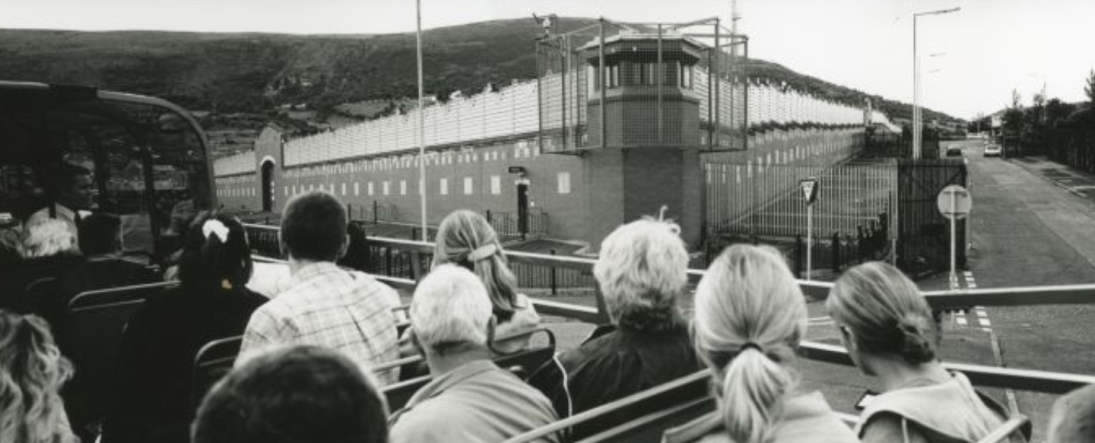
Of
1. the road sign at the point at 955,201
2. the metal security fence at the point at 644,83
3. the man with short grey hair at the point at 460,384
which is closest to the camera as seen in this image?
the man with short grey hair at the point at 460,384

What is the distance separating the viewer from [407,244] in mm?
7586

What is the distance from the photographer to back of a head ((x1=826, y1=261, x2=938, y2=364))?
2814 millimetres

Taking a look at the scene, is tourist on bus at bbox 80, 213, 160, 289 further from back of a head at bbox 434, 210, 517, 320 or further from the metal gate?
the metal gate

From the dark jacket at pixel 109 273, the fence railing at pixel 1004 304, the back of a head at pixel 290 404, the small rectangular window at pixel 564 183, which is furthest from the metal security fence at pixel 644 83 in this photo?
the back of a head at pixel 290 404

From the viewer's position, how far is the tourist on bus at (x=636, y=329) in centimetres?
331

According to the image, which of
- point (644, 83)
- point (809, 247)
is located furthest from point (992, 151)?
point (809, 247)

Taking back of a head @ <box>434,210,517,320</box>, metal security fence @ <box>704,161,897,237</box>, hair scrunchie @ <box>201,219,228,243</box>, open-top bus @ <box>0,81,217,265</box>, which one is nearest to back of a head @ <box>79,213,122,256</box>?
open-top bus @ <box>0,81,217,265</box>

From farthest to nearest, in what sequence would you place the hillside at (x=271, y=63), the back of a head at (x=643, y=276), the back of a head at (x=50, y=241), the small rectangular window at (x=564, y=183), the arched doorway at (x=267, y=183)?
1. the hillside at (x=271, y=63)
2. the arched doorway at (x=267, y=183)
3. the small rectangular window at (x=564, y=183)
4. the back of a head at (x=50, y=241)
5. the back of a head at (x=643, y=276)

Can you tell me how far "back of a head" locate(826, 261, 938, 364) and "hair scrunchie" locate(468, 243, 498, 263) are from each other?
1696 millimetres

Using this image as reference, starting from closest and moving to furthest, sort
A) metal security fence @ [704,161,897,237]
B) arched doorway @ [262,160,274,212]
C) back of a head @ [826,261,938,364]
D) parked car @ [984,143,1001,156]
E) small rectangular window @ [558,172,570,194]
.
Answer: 1. back of a head @ [826,261,938,364]
2. metal security fence @ [704,161,897,237]
3. small rectangular window @ [558,172,570,194]
4. arched doorway @ [262,160,274,212]
5. parked car @ [984,143,1001,156]

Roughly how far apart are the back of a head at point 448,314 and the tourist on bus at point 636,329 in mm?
566

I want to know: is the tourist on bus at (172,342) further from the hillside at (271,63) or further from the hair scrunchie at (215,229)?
the hillside at (271,63)

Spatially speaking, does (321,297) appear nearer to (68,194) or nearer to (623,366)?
(623,366)

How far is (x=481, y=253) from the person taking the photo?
409cm
